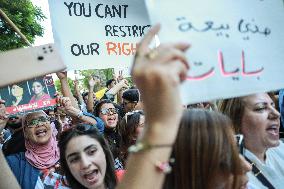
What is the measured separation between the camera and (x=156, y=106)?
995 millimetres

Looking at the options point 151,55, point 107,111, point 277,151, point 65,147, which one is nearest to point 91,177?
point 65,147

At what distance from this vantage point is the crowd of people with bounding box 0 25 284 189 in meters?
1.00

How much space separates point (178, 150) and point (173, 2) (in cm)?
57

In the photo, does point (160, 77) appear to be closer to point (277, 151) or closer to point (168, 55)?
point (168, 55)

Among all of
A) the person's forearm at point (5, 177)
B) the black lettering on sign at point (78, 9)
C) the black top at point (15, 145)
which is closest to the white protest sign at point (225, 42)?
the person's forearm at point (5, 177)

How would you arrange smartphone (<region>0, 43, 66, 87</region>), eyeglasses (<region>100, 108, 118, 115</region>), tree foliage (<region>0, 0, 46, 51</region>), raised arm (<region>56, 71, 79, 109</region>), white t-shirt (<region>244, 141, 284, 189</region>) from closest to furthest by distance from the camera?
1. smartphone (<region>0, 43, 66, 87</region>)
2. white t-shirt (<region>244, 141, 284, 189</region>)
3. raised arm (<region>56, 71, 79, 109</region>)
4. eyeglasses (<region>100, 108, 118, 115</region>)
5. tree foliage (<region>0, 0, 46, 51</region>)

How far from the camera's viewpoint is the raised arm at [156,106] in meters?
0.97

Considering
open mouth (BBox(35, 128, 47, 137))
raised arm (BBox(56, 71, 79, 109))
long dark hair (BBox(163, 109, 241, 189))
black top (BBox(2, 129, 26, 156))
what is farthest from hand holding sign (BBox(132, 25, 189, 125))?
black top (BBox(2, 129, 26, 156))

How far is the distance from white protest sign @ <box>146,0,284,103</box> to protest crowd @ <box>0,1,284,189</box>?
102 millimetres

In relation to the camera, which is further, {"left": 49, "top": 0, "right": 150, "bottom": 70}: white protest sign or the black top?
the black top

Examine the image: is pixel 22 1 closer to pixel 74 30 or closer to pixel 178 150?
pixel 74 30


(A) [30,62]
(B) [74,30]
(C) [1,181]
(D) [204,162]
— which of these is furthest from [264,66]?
(B) [74,30]

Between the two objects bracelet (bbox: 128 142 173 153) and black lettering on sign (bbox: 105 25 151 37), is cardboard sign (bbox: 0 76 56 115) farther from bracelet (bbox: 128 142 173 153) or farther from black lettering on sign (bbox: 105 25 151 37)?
bracelet (bbox: 128 142 173 153)

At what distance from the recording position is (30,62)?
56.4 inches
